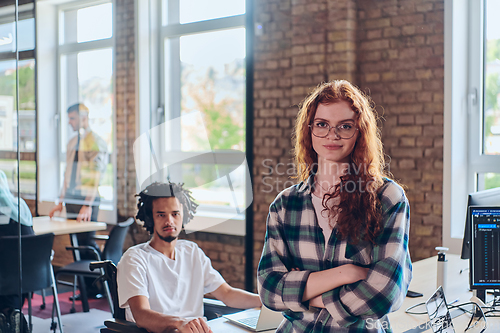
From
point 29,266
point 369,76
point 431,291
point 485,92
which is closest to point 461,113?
point 485,92

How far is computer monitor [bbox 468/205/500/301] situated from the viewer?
80.7 inches

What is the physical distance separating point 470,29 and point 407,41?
44 cm

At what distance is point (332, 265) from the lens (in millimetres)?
1317

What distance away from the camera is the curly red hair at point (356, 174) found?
1.30 meters

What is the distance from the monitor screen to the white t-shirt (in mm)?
1094

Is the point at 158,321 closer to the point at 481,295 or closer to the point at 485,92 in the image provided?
the point at 481,295

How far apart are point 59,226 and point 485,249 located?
83.4 inches

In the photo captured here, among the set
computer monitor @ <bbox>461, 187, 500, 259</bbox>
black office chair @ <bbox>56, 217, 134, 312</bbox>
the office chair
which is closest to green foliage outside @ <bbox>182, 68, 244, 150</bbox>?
black office chair @ <bbox>56, 217, 134, 312</bbox>

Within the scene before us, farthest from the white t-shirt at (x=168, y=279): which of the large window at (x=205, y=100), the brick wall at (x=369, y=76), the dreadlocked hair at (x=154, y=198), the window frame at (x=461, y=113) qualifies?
the window frame at (x=461, y=113)

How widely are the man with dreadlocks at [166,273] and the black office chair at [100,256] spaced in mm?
723

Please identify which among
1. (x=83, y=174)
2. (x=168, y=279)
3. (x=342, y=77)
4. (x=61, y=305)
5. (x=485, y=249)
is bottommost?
(x=61, y=305)

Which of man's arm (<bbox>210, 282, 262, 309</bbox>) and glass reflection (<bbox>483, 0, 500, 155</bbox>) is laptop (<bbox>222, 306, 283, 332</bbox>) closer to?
man's arm (<bbox>210, 282, 262, 309</bbox>)

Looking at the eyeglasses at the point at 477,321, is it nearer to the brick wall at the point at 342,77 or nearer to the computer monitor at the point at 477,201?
the computer monitor at the point at 477,201

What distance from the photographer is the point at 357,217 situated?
1.30 metres
